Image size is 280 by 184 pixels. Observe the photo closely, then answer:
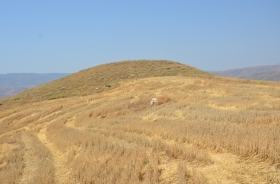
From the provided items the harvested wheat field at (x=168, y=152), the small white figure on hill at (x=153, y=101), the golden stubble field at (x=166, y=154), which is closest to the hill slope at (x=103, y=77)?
the small white figure on hill at (x=153, y=101)

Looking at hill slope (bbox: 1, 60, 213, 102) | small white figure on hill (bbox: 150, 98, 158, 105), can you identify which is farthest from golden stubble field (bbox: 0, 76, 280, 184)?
hill slope (bbox: 1, 60, 213, 102)

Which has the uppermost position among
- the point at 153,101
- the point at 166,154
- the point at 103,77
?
the point at 103,77

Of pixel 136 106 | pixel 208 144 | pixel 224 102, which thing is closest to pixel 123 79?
pixel 136 106

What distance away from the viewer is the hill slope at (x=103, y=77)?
39.3 meters

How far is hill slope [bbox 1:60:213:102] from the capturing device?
39281 millimetres

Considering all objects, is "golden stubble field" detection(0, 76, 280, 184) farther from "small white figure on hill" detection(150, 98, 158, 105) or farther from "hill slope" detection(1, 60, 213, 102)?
"hill slope" detection(1, 60, 213, 102)

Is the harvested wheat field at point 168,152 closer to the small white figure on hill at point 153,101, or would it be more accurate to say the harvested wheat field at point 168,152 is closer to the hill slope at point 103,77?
the small white figure on hill at point 153,101

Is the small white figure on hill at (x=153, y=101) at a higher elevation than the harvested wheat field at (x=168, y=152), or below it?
higher

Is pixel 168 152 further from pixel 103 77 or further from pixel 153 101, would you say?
pixel 103 77

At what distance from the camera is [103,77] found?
149 feet

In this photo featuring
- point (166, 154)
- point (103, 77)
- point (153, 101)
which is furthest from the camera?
point (103, 77)

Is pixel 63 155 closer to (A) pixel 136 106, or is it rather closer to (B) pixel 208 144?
(B) pixel 208 144

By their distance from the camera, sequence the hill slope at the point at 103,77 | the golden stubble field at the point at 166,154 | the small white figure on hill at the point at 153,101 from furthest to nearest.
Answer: the hill slope at the point at 103,77, the small white figure on hill at the point at 153,101, the golden stubble field at the point at 166,154

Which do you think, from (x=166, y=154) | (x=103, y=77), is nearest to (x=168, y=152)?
(x=166, y=154)
